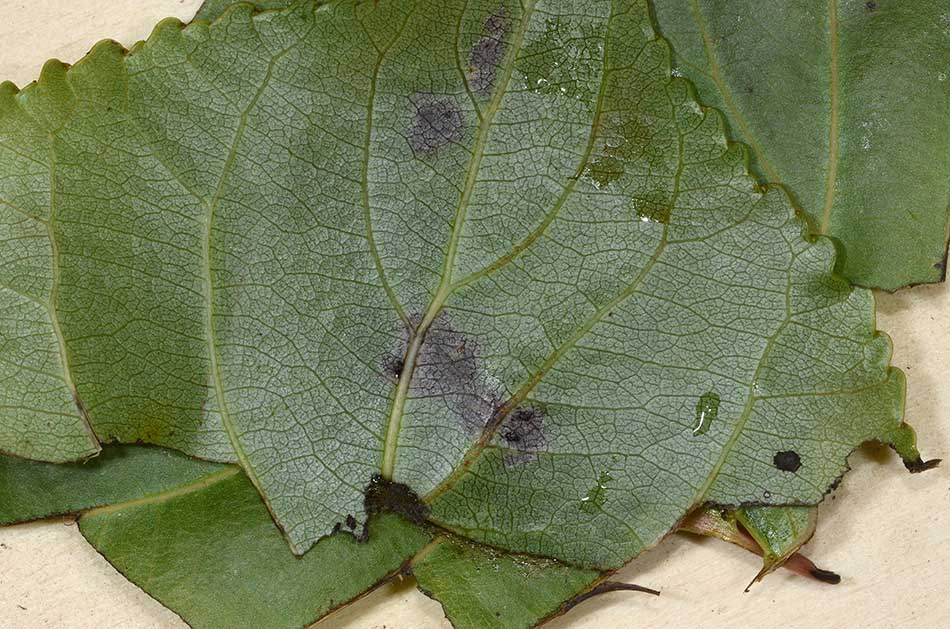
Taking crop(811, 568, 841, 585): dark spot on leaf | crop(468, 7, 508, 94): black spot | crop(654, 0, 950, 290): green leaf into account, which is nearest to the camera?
crop(468, 7, 508, 94): black spot

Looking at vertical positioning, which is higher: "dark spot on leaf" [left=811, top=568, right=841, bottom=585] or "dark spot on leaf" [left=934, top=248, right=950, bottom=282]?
"dark spot on leaf" [left=934, top=248, right=950, bottom=282]

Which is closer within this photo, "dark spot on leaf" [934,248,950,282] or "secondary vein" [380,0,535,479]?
"secondary vein" [380,0,535,479]

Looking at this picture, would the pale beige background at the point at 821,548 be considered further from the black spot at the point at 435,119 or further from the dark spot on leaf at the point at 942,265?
the black spot at the point at 435,119

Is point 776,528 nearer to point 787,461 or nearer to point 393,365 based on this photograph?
point 787,461

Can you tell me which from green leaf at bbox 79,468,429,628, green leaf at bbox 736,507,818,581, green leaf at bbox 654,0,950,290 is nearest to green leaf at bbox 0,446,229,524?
green leaf at bbox 79,468,429,628

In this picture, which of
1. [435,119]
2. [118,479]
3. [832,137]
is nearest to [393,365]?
[435,119]

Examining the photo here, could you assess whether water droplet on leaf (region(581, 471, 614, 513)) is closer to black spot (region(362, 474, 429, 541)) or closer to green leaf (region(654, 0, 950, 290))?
black spot (region(362, 474, 429, 541))

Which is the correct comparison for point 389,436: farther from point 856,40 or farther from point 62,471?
point 856,40
